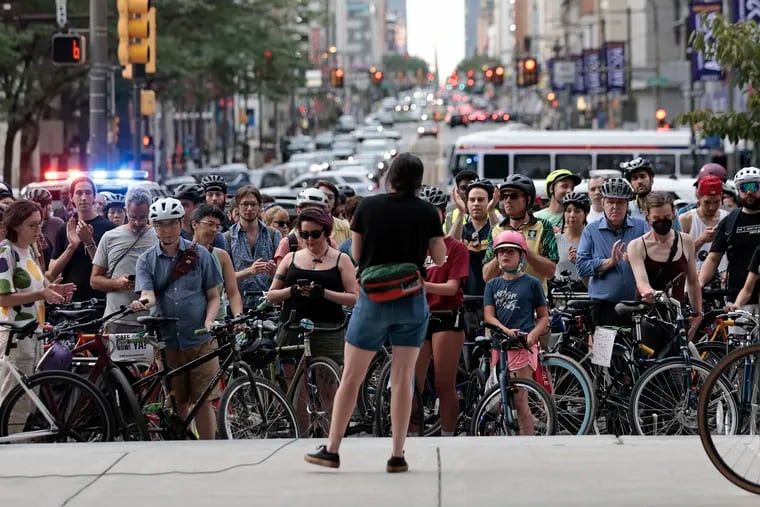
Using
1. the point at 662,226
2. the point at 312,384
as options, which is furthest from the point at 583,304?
the point at 312,384

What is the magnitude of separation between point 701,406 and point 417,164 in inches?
78.2

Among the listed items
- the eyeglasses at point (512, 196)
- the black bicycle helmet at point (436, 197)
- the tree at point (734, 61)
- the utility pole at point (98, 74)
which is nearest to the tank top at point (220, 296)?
the black bicycle helmet at point (436, 197)

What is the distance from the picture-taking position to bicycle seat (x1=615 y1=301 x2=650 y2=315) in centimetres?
1066

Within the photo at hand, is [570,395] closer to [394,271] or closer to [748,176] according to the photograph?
[394,271]

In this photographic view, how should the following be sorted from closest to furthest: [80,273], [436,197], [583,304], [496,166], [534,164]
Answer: [583,304] < [436,197] < [80,273] < [534,164] < [496,166]

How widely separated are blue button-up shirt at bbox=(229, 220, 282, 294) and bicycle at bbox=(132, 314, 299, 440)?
3198 millimetres

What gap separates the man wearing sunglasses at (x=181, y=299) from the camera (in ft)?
34.2

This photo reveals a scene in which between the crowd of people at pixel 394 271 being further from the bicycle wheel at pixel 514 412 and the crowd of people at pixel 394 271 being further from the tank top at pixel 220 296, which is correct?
the bicycle wheel at pixel 514 412

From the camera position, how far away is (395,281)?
848 centimetres

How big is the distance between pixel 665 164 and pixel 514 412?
110 feet

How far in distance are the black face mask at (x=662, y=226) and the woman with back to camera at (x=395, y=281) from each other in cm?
295

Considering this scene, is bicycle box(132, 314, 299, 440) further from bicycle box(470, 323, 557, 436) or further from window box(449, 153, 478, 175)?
window box(449, 153, 478, 175)

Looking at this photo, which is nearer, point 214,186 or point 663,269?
point 663,269

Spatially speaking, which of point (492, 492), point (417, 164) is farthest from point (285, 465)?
point (417, 164)
